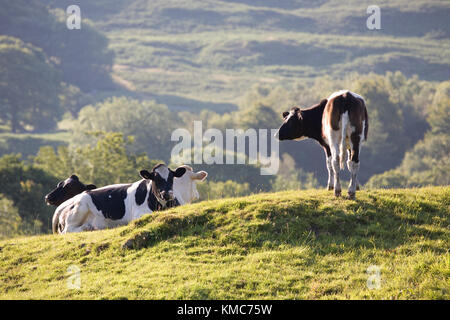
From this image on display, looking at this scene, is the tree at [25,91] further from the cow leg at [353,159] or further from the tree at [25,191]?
the cow leg at [353,159]

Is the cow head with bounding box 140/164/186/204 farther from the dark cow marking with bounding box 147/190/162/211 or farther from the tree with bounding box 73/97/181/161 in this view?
the tree with bounding box 73/97/181/161

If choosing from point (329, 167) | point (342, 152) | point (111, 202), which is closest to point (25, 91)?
point (111, 202)

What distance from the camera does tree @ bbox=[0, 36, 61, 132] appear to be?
12962cm

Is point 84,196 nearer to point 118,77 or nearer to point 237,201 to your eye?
point 237,201

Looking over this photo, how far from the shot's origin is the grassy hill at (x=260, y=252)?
9758 mm

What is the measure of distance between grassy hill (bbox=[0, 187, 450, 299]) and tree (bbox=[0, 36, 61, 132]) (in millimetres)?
122393

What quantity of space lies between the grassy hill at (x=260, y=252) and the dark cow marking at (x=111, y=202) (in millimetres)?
1812

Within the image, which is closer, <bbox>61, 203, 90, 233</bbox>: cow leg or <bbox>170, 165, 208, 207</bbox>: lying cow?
<bbox>61, 203, 90, 233</bbox>: cow leg

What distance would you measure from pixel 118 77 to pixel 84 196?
581 ft

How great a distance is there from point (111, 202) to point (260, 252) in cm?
603

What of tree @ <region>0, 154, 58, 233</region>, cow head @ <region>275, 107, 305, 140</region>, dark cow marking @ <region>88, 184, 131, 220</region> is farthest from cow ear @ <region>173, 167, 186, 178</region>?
tree @ <region>0, 154, 58, 233</region>

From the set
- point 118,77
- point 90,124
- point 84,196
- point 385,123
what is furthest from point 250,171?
point 118,77

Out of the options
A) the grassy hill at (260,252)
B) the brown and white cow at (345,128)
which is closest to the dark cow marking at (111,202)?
the grassy hill at (260,252)

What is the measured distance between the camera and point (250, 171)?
260ft
